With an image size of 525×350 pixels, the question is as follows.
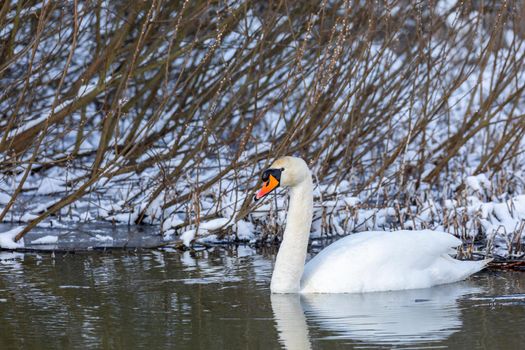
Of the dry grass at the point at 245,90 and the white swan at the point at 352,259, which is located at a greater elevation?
the dry grass at the point at 245,90

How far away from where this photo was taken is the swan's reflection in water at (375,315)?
5.52 m

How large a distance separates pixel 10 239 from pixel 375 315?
3.38m

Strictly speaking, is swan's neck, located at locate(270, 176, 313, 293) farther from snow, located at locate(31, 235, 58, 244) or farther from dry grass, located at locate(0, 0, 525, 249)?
snow, located at locate(31, 235, 58, 244)

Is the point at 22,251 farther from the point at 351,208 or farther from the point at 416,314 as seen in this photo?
the point at 416,314

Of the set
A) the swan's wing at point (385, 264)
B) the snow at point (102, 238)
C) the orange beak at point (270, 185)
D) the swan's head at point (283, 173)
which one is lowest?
the swan's wing at point (385, 264)

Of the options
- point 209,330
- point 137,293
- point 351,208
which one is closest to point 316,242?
point 351,208

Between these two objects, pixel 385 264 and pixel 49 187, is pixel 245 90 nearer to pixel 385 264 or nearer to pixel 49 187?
pixel 49 187

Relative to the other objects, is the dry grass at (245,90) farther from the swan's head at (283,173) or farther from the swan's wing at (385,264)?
the swan's wing at (385,264)

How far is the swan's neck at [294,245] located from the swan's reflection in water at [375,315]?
0.30 feet

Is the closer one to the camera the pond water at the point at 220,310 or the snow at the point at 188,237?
the pond water at the point at 220,310

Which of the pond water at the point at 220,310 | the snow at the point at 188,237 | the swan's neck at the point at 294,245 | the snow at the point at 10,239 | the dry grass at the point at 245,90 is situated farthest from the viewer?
the snow at the point at 188,237

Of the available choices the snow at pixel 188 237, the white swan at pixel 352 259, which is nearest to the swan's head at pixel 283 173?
the white swan at pixel 352 259

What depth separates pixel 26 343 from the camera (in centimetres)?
542

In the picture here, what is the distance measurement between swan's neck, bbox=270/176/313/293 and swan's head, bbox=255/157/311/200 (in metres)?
0.10
